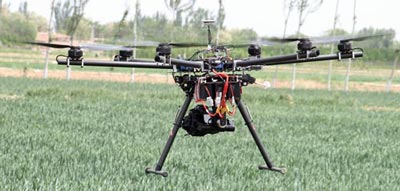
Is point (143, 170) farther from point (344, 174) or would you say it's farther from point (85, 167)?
point (344, 174)

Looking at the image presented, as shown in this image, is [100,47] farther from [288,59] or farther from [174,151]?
[174,151]

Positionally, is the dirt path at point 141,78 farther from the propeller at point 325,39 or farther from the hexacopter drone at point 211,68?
the propeller at point 325,39

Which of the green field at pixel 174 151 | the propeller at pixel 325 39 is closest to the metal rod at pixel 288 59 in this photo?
the propeller at pixel 325 39

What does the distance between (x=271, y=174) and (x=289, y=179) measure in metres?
0.23

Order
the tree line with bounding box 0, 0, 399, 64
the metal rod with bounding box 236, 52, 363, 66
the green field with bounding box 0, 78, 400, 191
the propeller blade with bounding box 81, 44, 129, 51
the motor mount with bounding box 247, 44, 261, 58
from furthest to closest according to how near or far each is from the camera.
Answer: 1. the tree line with bounding box 0, 0, 399, 64
2. the green field with bounding box 0, 78, 400, 191
3. the motor mount with bounding box 247, 44, 261, 58
4. the propeller blade with bounding box 81, 44, 129, 51
5. the metal rod with bounding box 236, 52, 363, 66

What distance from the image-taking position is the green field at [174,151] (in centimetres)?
749

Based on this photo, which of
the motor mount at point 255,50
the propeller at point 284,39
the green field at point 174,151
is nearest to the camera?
the propeller at point 284,39

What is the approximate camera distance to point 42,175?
288 inches

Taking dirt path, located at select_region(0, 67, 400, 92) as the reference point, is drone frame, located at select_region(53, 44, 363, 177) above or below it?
above

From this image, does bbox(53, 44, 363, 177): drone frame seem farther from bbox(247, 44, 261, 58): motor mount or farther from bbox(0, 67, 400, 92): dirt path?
bbox(0, 67, 400, 92): dirt path

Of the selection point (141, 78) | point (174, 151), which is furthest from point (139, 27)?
point (174, 151)

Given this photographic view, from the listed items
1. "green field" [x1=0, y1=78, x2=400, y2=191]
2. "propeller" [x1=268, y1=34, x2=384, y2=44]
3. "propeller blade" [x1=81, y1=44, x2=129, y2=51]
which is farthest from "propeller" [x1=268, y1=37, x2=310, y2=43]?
"green field" [x1=0, y1=78, x2=400, y2=191]

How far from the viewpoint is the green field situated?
7488 millimetres

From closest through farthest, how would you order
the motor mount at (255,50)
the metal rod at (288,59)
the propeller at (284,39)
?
the propeller at (284,39), the metal rod at (288,59), the motor mount at (255,50)
